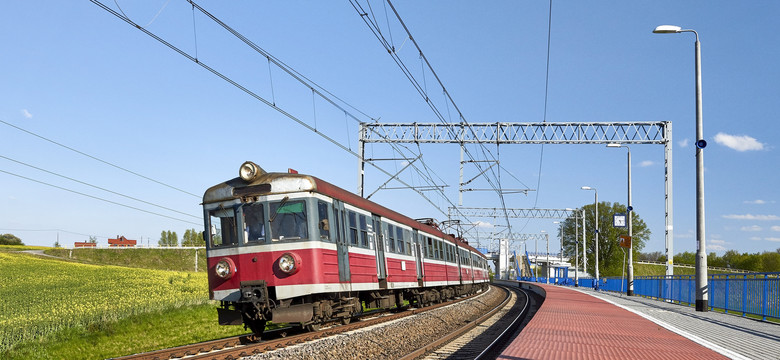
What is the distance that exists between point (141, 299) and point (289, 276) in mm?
10822

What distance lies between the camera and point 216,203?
44.6ft

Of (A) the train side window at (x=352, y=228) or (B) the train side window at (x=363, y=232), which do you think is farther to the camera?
(B) the train side window at (x=363, y=232)

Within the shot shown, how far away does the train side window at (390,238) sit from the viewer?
18.1 meters

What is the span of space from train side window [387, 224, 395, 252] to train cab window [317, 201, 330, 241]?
458 cm

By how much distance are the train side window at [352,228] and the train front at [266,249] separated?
61.7 inches

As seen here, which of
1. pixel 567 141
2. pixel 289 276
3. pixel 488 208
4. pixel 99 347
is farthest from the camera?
pixel 488 208

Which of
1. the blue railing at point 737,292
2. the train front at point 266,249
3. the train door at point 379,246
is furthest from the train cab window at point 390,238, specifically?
the blue railing at point 737,292

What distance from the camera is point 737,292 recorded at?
20406mm

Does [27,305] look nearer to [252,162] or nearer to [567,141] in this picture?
[252,162]

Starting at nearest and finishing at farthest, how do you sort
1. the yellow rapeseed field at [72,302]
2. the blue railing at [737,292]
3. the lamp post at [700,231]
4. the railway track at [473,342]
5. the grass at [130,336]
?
the railway track at [473,342], the grass at [130,336], the yellow rapeseed field at [72,302], the blue railing at [737,292], the lamp post at [700,231]

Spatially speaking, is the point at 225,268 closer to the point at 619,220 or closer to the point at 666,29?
the point at 666,29

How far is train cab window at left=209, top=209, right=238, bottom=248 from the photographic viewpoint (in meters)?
13.2

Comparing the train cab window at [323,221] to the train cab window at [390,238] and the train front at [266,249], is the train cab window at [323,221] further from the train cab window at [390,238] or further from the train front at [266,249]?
the train cab window at [390,238]

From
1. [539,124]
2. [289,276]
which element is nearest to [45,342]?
[289,276]
